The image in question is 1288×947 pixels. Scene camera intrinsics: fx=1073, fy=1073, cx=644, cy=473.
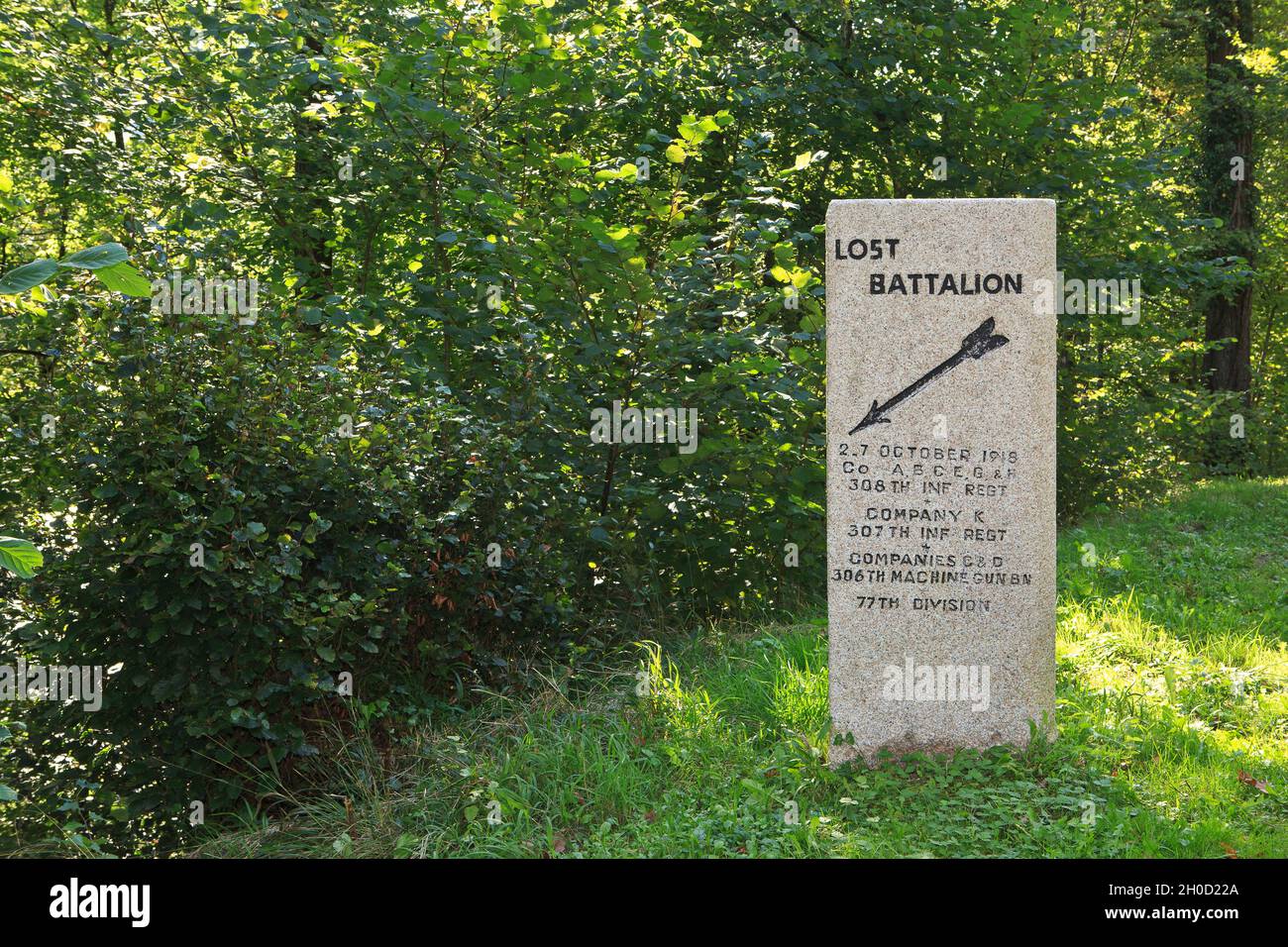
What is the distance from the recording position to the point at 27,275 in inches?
96.7

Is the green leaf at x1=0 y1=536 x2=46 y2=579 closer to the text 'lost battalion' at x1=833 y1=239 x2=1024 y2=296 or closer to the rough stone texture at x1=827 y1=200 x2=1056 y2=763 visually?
the rough stone texture at x1=827 y1=200 x2=1056 y2=763

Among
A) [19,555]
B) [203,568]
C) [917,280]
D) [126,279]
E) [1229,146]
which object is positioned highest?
[1229,146]

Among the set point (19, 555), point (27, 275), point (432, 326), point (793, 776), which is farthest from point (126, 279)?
point (432, 326)

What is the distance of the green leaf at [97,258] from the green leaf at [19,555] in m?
0.62

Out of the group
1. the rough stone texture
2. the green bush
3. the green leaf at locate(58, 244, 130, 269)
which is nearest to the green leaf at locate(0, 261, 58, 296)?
the green leaf at locate(58, 244, 130, 269)

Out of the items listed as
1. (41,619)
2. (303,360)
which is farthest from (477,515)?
(41,619)

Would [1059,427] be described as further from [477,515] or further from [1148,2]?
[1148,2]

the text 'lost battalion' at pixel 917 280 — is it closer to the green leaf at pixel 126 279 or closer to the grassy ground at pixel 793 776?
the grassy ground at pixel 793 776

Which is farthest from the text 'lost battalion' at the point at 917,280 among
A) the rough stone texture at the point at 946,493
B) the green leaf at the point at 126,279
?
the green leaf at the point at 126,279

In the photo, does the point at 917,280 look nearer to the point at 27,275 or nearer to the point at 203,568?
the point at 203,568

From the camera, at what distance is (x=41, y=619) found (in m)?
4.81

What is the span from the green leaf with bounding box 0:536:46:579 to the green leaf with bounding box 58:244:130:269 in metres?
0.62

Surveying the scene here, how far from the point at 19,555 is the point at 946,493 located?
3825mm

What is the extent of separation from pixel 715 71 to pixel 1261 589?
5889 millimetres
